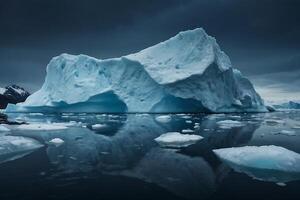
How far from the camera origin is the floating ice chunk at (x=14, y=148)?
8.88 m

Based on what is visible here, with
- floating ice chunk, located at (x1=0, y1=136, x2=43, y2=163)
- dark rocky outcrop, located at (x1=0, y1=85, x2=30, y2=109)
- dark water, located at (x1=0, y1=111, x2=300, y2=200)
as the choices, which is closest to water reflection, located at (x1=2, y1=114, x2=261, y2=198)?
dark water, located at (x1=0, y1=111, x2=300, y2=200)

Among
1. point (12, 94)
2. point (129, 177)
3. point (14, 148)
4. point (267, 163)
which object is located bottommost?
point (129, 177)

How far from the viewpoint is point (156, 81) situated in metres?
30.2

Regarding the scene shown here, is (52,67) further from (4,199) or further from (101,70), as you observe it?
(4,199)

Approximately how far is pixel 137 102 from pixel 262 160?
2588cm

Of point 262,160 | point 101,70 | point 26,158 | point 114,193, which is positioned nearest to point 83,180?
point 114,193

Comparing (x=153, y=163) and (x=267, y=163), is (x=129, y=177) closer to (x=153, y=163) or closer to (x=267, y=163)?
(x=153, y=163)

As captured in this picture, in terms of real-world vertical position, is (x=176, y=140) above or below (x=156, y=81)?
below

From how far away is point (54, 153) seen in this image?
945 centimetres

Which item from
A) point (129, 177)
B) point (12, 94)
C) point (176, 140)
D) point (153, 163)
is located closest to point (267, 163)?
point (153, 163)

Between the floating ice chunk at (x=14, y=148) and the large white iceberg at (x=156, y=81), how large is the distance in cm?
2002

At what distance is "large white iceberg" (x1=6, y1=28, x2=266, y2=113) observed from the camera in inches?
1210

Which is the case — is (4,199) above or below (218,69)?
below

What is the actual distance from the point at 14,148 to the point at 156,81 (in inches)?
839
